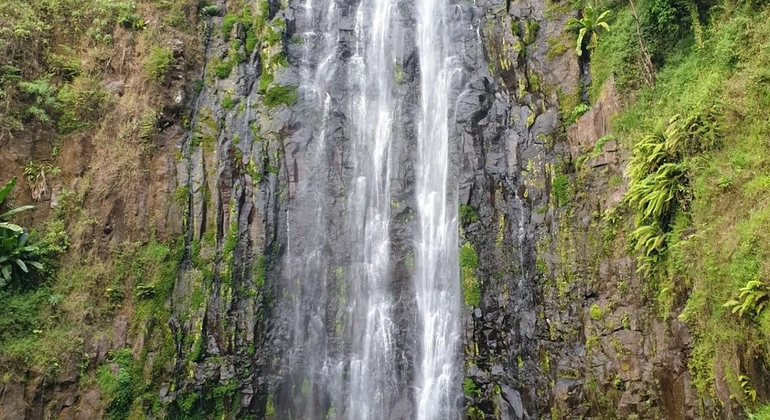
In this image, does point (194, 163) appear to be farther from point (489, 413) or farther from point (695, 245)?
point (695, 245)

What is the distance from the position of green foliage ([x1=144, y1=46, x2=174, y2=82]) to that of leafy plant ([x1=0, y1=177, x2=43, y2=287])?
4.72 metres

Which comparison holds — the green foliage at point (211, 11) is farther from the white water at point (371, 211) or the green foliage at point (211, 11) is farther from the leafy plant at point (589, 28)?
the leafy plant at point (589, 28)

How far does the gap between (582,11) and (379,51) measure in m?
6.20

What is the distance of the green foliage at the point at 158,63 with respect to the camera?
14.5 meters

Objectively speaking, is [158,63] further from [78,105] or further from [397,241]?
[397,241]

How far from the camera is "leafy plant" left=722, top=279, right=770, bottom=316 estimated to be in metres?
6.92

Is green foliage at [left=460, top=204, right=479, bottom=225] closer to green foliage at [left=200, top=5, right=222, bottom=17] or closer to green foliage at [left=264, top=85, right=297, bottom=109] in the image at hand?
green foliage at [left=264, top=85, right=297, bottom=109]

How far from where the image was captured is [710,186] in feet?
A: 28.0

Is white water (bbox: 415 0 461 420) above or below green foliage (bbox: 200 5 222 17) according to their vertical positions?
below

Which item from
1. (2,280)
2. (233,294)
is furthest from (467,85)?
(2,280)

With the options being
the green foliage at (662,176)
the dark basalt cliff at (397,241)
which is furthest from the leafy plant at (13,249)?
the green foliage at (662,176)

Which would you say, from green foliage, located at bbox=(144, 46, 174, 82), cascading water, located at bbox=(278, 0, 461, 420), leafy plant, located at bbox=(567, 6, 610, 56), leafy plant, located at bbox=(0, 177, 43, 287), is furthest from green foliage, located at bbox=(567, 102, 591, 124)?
leafy plant, located at bbox=(0, 177, 43, 287)

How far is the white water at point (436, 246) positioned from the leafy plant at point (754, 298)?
6.71m

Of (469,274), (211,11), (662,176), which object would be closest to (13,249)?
(211,11)
